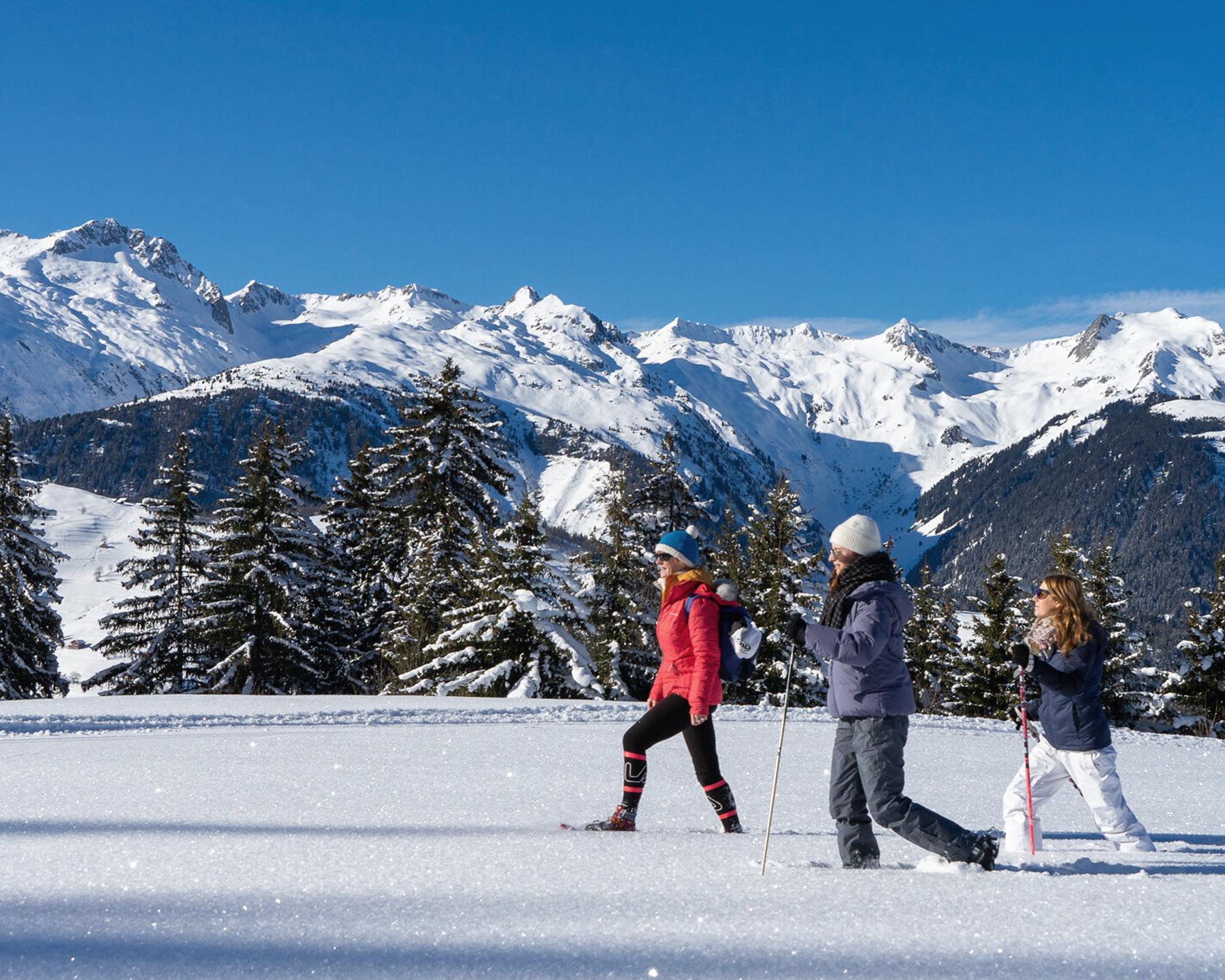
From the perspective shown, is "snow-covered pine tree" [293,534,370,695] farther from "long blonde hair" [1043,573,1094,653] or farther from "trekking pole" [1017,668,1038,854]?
"long blonde hair" [1043,573,1094,653]

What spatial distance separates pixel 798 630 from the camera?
4285 mm

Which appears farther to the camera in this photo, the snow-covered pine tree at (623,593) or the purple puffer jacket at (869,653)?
the snow-covered pine tree at (623,593)

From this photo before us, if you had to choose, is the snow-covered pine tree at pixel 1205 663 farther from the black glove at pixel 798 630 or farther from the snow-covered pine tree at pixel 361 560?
the black glove at pixel 798 630

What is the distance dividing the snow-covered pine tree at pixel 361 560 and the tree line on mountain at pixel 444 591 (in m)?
0.07

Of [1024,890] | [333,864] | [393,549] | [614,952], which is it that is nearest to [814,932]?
[614,952]

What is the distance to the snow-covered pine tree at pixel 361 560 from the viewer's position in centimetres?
2558

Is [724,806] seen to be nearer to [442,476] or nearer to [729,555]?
[442,476]

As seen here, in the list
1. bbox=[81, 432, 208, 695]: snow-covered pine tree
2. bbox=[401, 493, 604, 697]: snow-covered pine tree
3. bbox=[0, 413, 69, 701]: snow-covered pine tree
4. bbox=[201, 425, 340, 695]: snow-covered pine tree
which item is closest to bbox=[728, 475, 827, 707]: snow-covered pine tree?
bbox=[401, 493, 604, 697]: snow-covered pine tree

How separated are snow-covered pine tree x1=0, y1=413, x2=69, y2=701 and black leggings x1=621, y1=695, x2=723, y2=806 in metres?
21.5

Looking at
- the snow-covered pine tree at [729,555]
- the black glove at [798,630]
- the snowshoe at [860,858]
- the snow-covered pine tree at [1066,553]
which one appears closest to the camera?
the black glove at [798,630]

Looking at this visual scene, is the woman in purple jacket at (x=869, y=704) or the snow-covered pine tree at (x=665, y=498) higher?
the snow-covered pine tree at (x=665, y=498)

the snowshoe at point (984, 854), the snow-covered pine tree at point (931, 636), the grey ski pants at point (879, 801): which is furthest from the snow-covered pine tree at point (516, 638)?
the snow-covered pine tree at point (931, 636)

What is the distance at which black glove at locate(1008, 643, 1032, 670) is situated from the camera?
487cm

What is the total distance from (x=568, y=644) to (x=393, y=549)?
11989 mm
